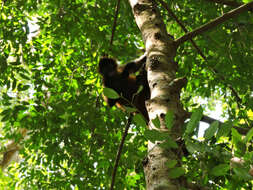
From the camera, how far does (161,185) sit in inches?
48.8

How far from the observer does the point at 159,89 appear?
1.83m

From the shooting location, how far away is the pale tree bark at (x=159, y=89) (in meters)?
1.33

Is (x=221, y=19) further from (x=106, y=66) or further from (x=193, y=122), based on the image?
(x=106, y=66)

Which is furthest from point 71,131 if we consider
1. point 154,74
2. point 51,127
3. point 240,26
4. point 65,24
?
point 240,26

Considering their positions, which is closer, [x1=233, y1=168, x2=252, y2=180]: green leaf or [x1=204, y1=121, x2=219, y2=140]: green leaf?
[x1=233, y1=168, x2=252, y2=180]: green leaf

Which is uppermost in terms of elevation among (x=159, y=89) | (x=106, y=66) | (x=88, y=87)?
(x=106, y=66)

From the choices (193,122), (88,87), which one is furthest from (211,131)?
(88,87)

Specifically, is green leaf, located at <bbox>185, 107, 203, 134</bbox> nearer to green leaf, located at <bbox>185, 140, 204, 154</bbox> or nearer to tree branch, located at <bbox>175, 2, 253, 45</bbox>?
green leaf, located at <bbox>185, 140, 204, 154</bbox>

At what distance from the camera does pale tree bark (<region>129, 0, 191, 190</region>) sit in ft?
4.35

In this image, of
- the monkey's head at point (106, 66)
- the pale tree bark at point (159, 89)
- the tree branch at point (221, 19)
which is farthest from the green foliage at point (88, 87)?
the pale tree bark at point (159, 89)

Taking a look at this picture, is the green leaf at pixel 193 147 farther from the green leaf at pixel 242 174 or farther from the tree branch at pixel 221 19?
the tree branch at pixel 221 19

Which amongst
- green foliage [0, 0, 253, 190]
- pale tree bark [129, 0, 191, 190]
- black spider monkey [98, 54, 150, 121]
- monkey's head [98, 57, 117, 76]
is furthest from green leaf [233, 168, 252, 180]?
monkey's head [98, 57, 117, 76]

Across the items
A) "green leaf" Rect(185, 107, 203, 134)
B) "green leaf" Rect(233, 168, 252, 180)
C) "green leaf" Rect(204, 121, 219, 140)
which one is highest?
"green leaf" Rect(185, 107, 203, 134)

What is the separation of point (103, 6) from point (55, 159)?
2.33 metres
